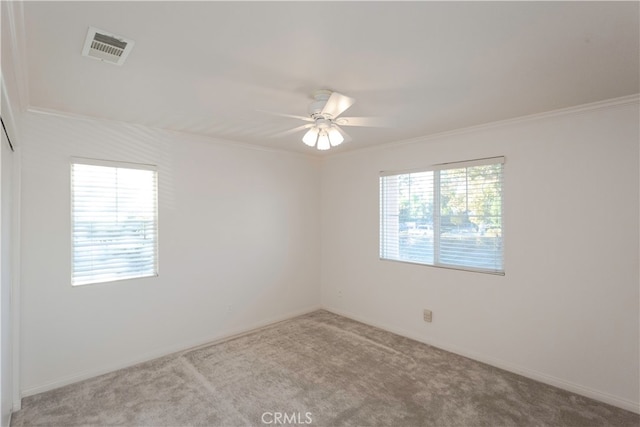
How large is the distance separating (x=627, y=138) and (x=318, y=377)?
127 inches

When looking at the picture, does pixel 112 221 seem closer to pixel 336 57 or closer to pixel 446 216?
pixel 336 57

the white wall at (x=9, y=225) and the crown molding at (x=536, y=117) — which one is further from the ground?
the crown molding at (x=536, y=117)

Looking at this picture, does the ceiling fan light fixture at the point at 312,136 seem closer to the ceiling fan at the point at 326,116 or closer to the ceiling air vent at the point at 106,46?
the ceiling fan at the point at 326,116

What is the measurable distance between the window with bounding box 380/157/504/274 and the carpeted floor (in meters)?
1.06

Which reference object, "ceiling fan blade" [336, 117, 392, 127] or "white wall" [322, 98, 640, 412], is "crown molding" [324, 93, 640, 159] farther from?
"ceiling fan blade" [336, 117, 392, 127]

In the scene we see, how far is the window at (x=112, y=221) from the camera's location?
9.80 feet

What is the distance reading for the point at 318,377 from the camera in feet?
9.89

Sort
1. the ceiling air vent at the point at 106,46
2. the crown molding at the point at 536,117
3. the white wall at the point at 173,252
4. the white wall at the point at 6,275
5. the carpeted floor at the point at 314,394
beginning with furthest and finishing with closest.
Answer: the white wall at the point at 173,252, the crown molding at the point at 536,117, the carpeted floor at the point at 314,394, the white wall at the point at 6,275, the ceiling air vent at the point at 106,46

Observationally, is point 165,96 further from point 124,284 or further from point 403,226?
point 403,226

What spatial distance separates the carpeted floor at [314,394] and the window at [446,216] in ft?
3.46

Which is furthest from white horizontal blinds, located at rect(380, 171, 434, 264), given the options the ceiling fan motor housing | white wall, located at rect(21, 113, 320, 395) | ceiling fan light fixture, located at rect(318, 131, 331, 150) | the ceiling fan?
the ceiling fan motor housing

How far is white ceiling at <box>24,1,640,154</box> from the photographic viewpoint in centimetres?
149

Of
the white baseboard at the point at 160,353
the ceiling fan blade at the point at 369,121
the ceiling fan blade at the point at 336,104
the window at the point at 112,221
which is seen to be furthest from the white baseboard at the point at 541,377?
the window at the point at 112,221

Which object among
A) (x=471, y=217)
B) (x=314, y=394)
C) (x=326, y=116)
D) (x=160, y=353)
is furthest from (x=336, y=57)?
(x=160, y=353)
